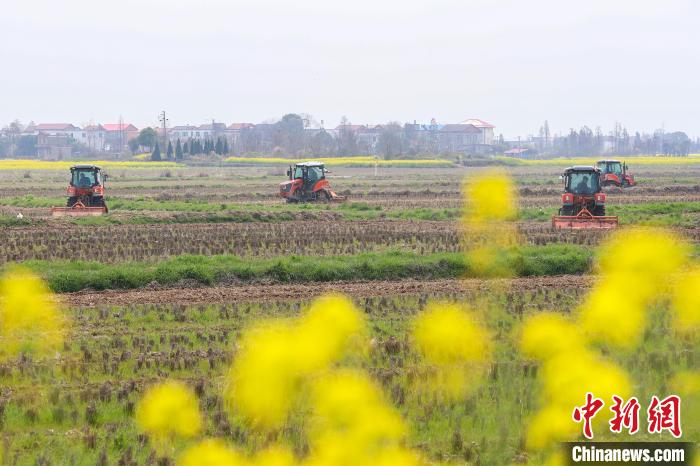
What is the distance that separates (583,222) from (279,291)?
43.4 feet

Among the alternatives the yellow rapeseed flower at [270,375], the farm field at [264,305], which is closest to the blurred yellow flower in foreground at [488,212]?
the farm field at [264,305]

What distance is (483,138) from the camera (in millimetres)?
178500

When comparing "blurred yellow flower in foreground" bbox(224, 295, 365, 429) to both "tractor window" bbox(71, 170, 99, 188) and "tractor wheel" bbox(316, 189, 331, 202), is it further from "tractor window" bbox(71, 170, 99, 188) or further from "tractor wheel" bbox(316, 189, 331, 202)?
"tractor wheel" bbox(316, 189, 331, 202)

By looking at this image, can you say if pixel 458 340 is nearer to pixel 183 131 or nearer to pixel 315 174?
pixel 315 174

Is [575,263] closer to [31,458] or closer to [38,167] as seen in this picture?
[31,458]

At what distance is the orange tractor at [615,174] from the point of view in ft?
165

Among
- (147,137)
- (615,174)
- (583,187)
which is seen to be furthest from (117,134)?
(583,187)

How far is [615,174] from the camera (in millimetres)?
50500

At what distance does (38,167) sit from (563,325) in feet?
279

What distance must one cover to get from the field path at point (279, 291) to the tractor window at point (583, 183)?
12.6 meters

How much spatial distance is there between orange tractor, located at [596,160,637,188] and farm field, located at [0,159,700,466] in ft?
43.1

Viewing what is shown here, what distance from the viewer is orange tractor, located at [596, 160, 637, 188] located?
50.3 m

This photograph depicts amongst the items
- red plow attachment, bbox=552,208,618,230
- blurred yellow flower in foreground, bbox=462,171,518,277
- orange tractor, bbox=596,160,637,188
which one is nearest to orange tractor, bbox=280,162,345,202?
red plow attachment, bbox=552,208,618,230

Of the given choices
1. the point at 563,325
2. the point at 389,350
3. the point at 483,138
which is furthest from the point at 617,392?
the point at 483,138
